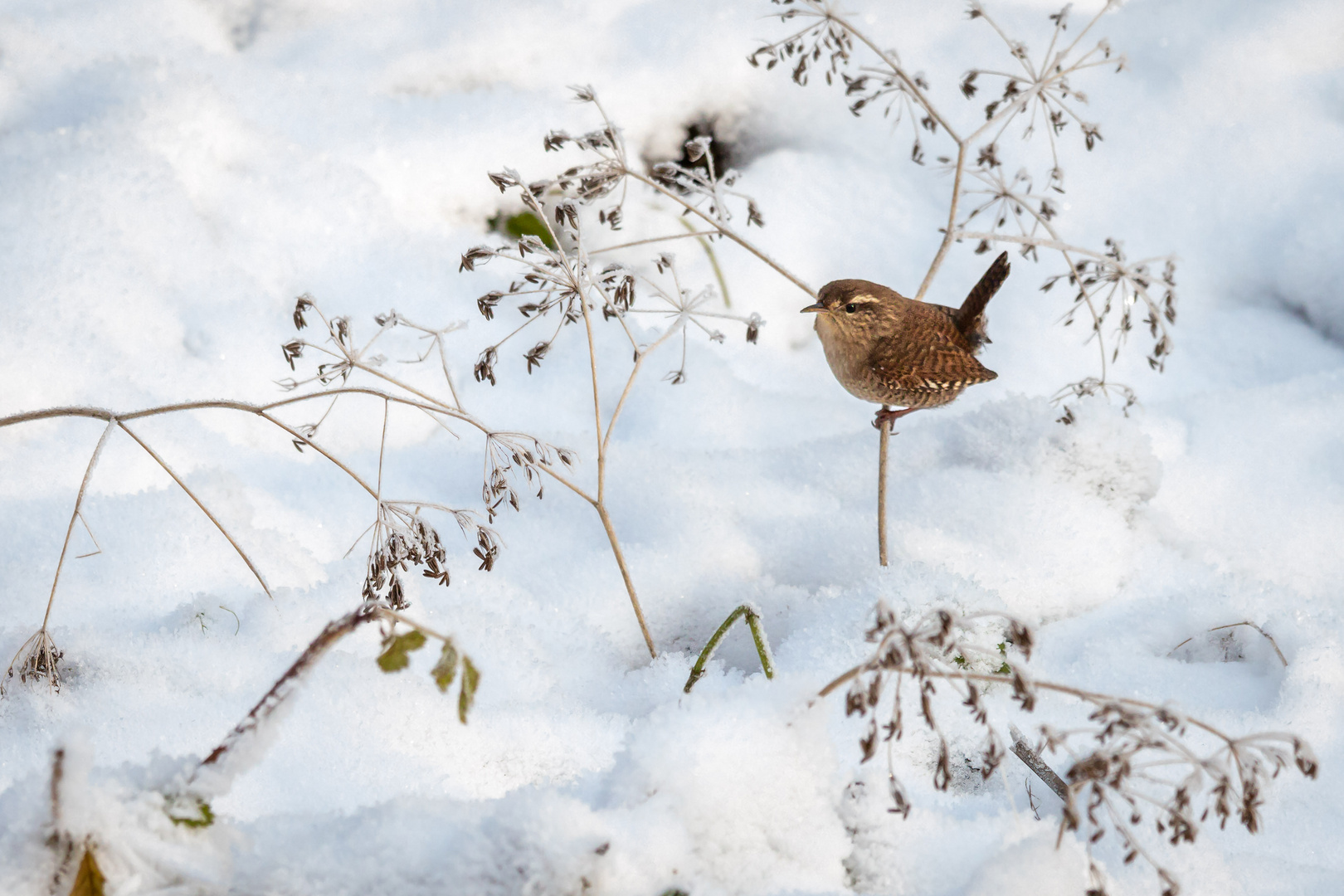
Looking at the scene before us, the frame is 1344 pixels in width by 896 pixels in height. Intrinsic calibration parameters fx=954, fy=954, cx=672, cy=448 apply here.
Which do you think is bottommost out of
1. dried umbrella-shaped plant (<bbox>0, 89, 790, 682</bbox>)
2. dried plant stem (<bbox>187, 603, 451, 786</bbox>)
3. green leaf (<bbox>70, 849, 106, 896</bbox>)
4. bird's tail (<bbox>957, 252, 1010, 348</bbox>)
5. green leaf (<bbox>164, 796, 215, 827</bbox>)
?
green leaf (<bbox>70, 849, 106, 896</bbox>)

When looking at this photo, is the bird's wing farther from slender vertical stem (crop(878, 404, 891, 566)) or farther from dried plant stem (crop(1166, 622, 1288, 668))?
dried plant stem (crop(1166, 622, 1288, 668))

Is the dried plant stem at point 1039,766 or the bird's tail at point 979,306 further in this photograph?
the bird's tail at point 979,306

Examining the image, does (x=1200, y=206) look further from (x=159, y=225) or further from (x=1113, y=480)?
(x=159, y=225)

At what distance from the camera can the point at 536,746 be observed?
1145 mm

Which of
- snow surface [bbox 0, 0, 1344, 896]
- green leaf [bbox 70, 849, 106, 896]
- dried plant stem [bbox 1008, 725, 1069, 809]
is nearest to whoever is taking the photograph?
green leaf [bbox 70, 849, 106, 896]

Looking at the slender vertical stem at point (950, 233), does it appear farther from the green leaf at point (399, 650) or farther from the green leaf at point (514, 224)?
the green leaf at point (514, 224)

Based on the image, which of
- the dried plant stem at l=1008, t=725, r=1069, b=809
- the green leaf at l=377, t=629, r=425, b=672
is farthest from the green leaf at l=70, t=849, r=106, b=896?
the dried plant stem at l=1008, t=725, r=1069, b=809

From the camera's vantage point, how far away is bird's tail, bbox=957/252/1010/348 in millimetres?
1358

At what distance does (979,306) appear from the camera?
1420 millimetres

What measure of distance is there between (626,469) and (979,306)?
81 cm

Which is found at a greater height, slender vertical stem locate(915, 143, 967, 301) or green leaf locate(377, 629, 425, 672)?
slender vertical stem locate(915, 143, 967, 301)

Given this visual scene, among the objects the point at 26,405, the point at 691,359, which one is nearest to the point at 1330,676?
the point at 691,359

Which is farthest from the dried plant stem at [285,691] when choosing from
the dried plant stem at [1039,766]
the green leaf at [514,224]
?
the green leaf at [514,224]

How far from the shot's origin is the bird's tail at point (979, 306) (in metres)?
1.36
